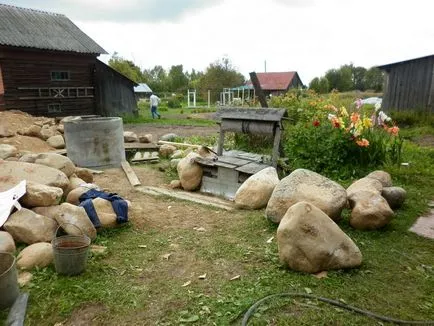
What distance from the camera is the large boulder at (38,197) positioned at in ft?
13.1

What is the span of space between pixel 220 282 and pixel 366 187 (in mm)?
2393

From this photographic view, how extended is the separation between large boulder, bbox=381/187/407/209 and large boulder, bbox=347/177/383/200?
3.9 inches

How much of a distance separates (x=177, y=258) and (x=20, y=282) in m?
1.42

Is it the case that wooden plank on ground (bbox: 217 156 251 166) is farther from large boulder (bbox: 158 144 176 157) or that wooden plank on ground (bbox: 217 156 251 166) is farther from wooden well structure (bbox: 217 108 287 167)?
large boulder (bbox: 158 144 176 157)

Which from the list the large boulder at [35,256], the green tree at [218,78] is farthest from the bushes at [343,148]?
the green tree at [218,78]

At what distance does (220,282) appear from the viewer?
305 cm

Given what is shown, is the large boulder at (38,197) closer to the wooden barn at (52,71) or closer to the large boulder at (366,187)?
the large boulder at (366,187)

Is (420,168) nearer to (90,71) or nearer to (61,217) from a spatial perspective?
(61,217)

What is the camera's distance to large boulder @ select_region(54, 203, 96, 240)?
145 inches

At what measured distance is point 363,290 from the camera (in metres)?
2.83

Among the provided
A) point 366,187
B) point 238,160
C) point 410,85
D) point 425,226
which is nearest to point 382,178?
point 366,187

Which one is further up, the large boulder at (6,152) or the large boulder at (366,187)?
the large boulder at (366,187)

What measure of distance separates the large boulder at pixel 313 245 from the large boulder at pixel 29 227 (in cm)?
244

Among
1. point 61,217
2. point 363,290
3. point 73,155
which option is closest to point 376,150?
point 363,290
